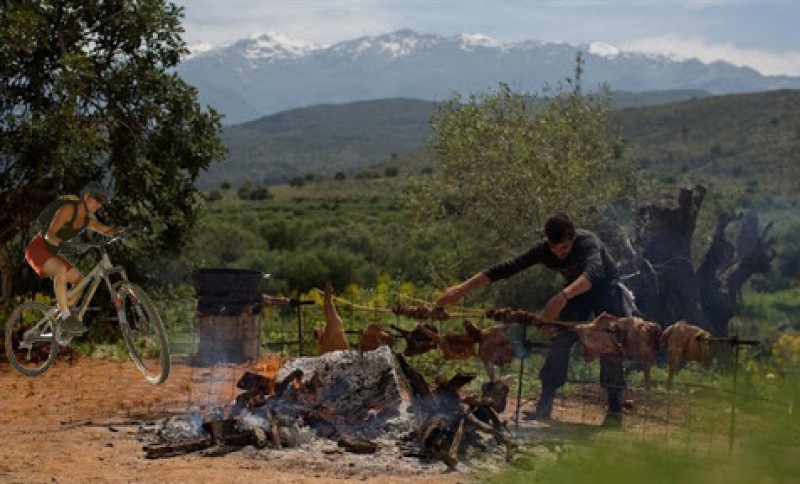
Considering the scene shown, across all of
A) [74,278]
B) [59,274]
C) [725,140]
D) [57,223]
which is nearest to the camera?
[57,223]

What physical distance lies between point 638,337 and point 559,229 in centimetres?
100

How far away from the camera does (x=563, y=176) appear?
15367mm

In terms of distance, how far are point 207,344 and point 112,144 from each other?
2.93 metres

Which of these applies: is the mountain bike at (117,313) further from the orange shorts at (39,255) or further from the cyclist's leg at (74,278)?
the orange shorts at (39,255)

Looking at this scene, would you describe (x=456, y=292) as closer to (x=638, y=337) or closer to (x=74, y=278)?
(x=638, y=337)

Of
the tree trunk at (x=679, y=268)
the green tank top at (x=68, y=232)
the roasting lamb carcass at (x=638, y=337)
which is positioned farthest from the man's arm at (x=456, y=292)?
the tree trunk at (x=679, y=268)

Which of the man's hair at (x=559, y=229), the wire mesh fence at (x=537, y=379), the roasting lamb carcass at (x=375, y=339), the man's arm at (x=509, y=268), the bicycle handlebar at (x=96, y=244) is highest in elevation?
the man's hair at (x=559, y=229)

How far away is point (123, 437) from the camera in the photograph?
8.09 metres

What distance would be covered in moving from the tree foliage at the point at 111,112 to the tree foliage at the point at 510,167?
4891mm

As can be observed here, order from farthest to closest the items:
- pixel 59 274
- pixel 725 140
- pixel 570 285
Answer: pixel 725 140, pixel 59 274, pixel 570 285

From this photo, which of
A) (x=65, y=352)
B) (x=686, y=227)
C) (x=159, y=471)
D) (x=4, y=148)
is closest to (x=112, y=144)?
(x=4, y=148)

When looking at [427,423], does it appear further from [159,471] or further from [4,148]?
[4,148]

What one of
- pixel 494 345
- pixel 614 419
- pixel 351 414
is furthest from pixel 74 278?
pixel 614 419

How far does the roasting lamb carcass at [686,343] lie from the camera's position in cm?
730
